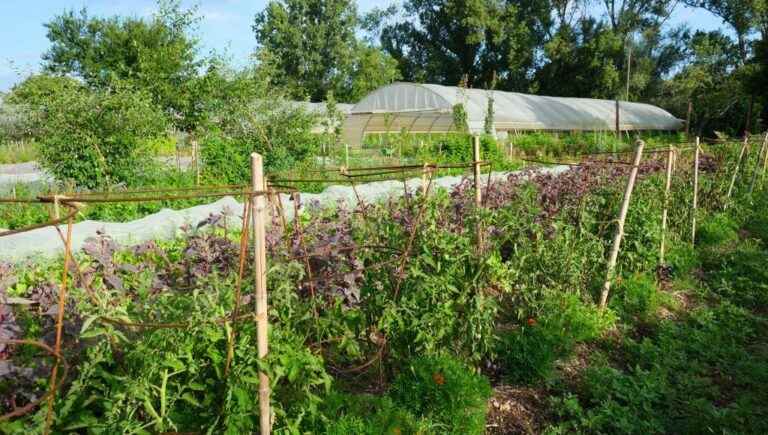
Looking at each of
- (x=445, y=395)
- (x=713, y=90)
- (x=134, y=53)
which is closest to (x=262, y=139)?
(x=445, y=395)

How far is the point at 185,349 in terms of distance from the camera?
6.39ft

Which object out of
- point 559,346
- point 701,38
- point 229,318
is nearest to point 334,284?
point 229,318

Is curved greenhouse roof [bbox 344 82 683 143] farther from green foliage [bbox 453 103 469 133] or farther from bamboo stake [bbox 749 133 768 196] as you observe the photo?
bamboo stake [bbox 749 133 768 196]

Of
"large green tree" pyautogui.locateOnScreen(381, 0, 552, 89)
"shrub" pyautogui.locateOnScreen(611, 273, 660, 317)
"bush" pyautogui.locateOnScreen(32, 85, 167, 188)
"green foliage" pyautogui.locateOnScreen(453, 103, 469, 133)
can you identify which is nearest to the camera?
"shrub" pyautogui.locateOnScreen(611, 273, 660, 317)

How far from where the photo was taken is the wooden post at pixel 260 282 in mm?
2008

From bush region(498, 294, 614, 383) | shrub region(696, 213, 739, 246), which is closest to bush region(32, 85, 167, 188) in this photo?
bush region(498, 294, 614, 383)

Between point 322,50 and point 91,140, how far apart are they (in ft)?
99.7

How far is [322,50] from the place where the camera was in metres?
37.6

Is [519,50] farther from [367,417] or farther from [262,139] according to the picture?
[367,417]

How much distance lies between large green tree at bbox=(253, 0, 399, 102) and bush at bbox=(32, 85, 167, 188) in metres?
27.3

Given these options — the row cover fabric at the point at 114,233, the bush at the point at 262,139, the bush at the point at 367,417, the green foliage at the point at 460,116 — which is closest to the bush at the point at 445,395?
the bush at the point at 367,417

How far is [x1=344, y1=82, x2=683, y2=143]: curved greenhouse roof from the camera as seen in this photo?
20297 mm

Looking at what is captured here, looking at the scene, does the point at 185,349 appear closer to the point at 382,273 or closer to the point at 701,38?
the point at 382,273

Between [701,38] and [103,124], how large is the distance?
36.0 metres
